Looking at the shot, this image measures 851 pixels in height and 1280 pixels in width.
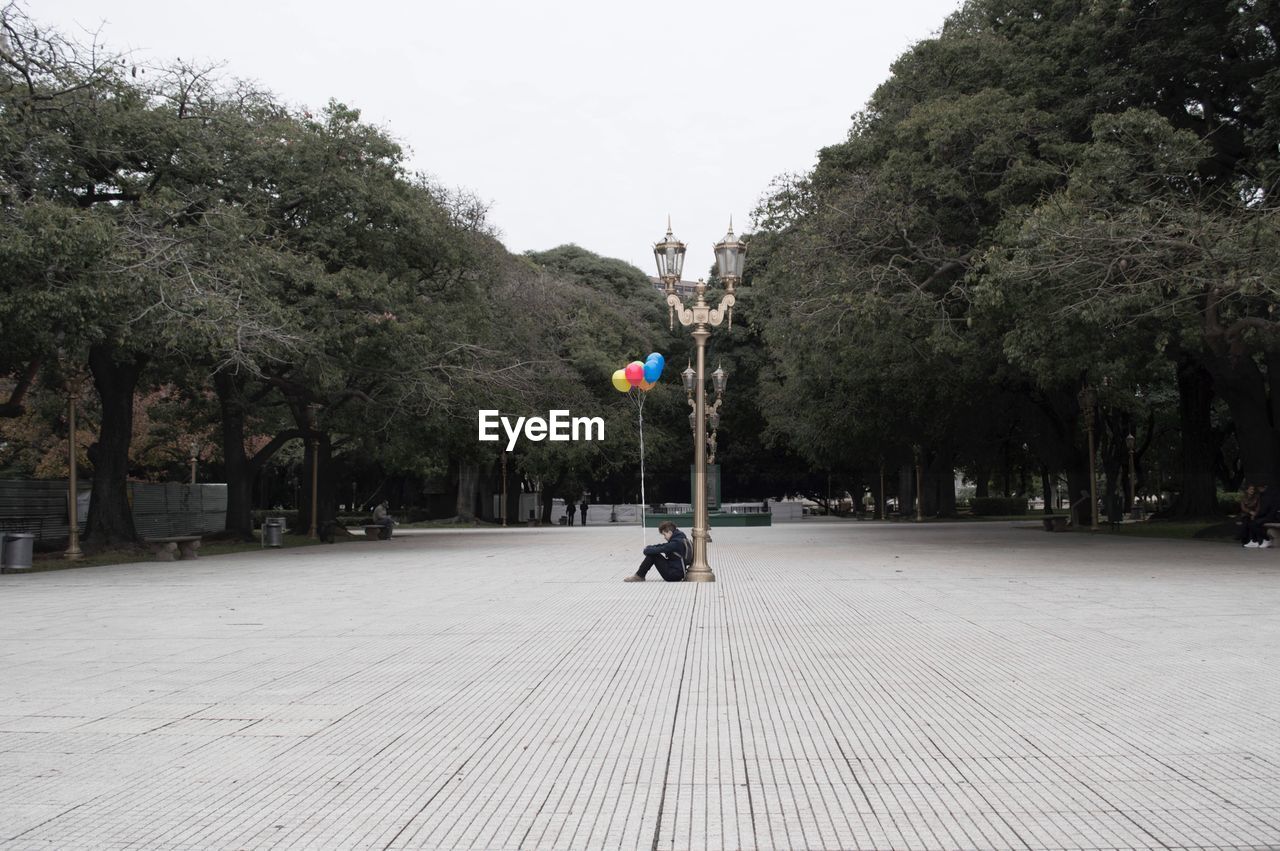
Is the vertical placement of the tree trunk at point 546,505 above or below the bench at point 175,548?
above

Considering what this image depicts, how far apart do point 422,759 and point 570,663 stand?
318cm

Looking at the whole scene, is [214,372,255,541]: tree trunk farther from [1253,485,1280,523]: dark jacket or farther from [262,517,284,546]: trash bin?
[1253,485,1280,523]: dark jacket

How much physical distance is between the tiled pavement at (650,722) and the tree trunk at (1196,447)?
21432 mm

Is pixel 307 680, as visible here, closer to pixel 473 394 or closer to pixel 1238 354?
pixel 1238 354

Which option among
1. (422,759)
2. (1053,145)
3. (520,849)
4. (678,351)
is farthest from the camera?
(678,351)

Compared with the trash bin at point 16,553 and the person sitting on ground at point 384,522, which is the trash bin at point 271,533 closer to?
the person sitting on ground at point 384,522

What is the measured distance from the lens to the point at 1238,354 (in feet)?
65.2

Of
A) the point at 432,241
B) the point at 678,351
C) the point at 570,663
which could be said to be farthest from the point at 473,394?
the point at 678,351

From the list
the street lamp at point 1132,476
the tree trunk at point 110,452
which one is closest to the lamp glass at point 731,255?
the tree trunk at point 110,452

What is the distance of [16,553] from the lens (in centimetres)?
2052

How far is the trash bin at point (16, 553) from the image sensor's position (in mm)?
20422
